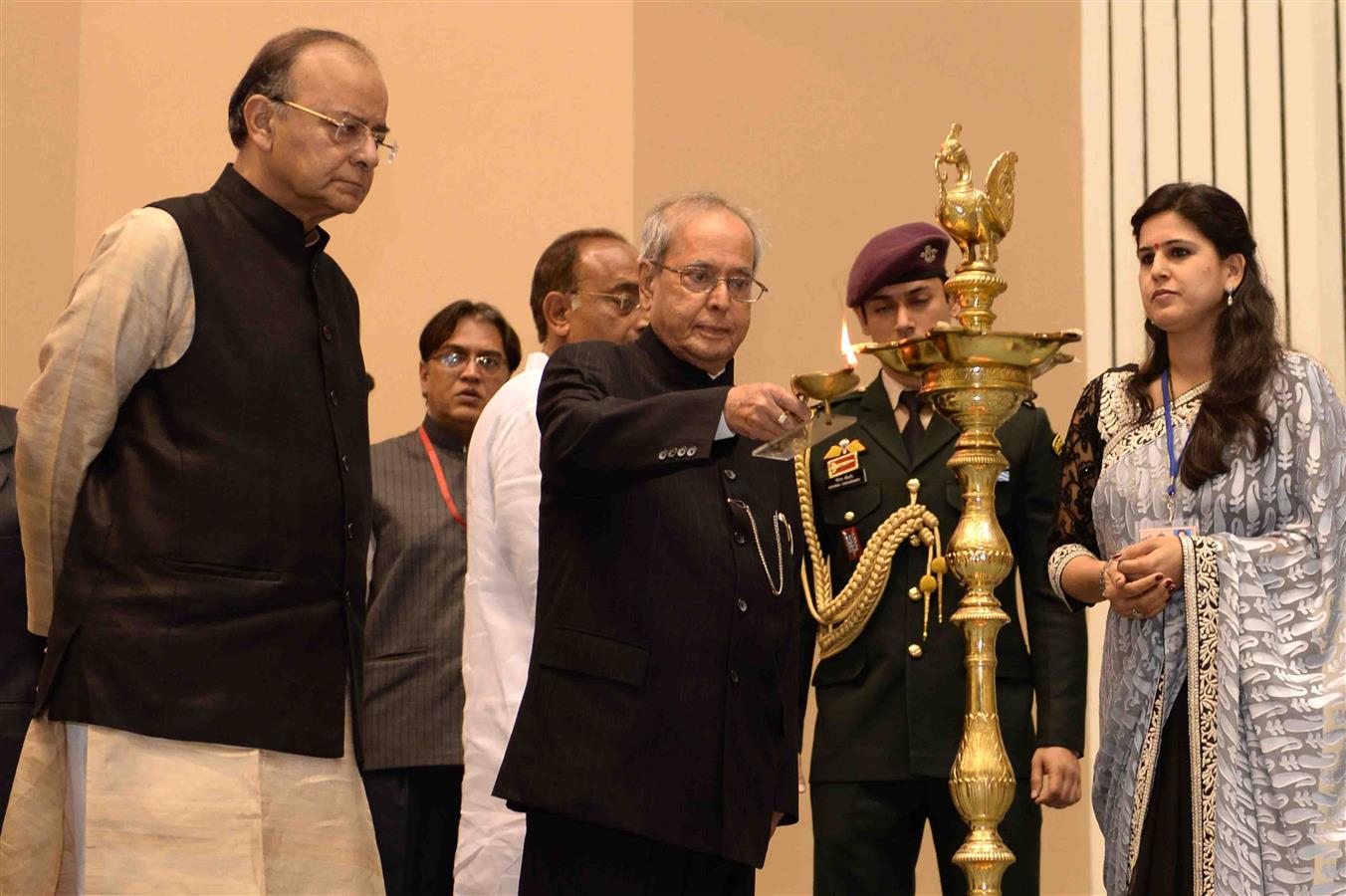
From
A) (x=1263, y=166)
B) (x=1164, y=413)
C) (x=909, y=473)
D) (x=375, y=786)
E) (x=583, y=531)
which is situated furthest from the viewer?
(x=1263, y=166)

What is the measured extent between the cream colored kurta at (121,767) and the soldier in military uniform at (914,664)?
1.11 meters

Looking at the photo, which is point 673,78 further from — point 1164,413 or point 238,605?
point 238,605

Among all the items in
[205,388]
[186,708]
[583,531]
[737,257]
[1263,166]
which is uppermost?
[1263,166]

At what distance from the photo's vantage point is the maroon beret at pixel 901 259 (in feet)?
11.2

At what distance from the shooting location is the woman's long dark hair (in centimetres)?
282

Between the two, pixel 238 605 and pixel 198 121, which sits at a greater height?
pixel 198 121

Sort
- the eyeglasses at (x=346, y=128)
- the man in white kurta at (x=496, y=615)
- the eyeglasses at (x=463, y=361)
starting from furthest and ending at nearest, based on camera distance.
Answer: the eyeglasses at (x=463, y=361) < the man in white kurta at (x=496, y=615) < the eyeglasses at (x=346, y=128)

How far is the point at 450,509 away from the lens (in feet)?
12.5

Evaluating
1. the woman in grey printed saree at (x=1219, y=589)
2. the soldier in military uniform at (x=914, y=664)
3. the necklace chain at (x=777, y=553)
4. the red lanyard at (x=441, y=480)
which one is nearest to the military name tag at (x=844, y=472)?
the soldier in military uniform at (x=914, y=664)

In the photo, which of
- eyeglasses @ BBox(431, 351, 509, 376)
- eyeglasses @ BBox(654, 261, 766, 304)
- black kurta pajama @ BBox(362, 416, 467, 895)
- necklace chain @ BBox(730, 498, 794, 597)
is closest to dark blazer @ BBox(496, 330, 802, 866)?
necklace chain @ BBox(730, 498, 794, 597)

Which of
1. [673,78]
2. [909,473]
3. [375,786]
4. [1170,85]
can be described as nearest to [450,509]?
[375,786]

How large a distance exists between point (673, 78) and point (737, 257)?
2702 mm

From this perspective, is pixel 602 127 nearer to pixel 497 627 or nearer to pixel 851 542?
pixel 851 542

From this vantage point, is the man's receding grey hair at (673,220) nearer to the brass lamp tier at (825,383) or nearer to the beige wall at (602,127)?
the brass lamp tier at (825,383)
